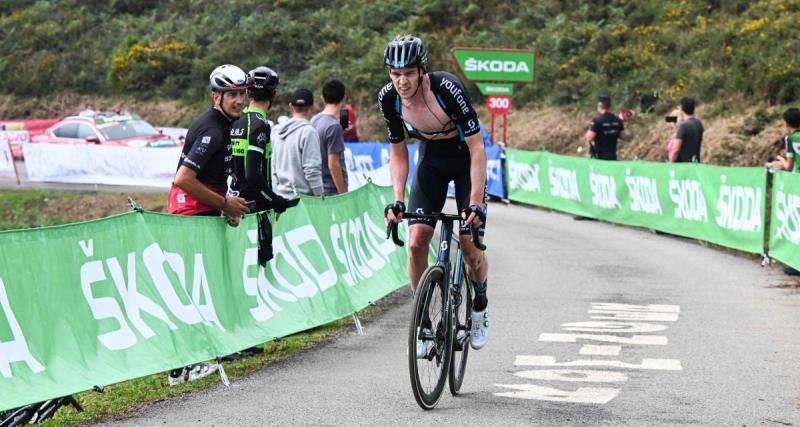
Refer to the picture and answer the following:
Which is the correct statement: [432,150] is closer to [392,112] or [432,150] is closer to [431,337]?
[392,112]

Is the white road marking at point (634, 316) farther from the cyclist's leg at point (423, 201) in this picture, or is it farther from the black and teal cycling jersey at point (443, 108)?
the black and teal cycling jersey at point (443, 108)

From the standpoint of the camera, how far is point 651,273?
15.2 m

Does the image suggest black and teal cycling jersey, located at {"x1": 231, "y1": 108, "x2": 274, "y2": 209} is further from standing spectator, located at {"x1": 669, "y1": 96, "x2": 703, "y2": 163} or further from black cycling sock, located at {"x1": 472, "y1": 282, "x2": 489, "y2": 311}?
standing spectator, located at {"x1": 669, "y1": 96, "x2": 703, "y2": 163}

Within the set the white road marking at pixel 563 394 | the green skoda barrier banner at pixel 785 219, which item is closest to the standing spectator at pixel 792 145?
the green skoda barrier banner at pixel 785 219

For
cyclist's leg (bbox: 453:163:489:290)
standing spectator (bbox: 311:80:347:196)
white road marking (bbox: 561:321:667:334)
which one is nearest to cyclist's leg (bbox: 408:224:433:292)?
cyclist's leg (bbox: 453:163:489:290)

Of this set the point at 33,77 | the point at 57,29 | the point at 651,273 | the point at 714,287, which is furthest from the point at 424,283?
the point at 57,29

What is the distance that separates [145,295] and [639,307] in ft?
20.5

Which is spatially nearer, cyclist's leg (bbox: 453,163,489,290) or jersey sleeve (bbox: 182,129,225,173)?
cyclist's leg (bbox: 453,163,489,290)

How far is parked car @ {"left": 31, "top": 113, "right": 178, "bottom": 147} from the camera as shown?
1369 inches

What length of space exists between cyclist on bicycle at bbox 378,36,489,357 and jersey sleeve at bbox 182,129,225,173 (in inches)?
55.8

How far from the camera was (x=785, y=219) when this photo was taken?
14945 millimetres

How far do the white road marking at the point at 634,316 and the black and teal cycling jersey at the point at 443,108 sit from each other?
450 cm

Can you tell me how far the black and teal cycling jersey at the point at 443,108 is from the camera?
23.6 feet

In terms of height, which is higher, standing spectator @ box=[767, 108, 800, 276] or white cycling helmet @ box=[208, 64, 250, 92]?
white cycling helmet @ box=[208, 64, 250, 92]
